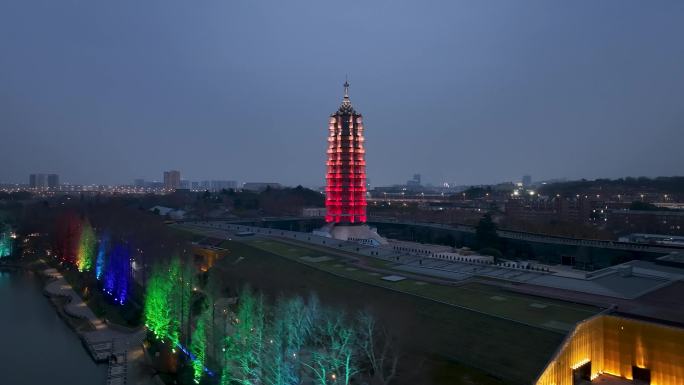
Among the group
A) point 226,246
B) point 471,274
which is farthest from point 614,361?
point 226,246

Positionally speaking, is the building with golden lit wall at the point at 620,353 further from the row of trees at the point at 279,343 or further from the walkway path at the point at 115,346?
the walkway path at the point at 115,346

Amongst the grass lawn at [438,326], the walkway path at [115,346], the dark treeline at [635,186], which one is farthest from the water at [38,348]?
the dark treeline at [635,186]

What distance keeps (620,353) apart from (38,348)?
121ft

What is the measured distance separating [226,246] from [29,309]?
780 inches

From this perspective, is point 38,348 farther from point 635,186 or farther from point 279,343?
point 635,186

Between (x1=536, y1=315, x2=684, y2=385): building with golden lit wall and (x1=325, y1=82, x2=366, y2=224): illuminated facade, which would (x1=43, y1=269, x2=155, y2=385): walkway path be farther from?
(x1=325, y1=82, x2=366, y2=224): illuminated facade

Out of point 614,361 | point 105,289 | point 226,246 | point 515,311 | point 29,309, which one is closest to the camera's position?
point 614,361

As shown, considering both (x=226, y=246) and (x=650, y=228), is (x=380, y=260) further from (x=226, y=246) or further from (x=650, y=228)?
(x=650, y=228)

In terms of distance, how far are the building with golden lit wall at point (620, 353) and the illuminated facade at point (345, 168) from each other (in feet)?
168

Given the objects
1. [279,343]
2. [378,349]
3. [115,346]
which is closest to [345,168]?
[115,346]

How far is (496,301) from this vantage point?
28.4m

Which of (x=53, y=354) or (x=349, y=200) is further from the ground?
(x=349, y=200)

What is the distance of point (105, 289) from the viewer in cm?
4638

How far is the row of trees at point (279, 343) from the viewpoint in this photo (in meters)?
21.5
